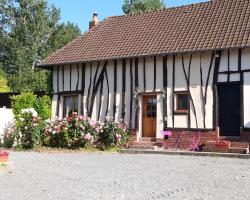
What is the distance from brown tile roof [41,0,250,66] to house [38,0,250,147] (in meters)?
0.05

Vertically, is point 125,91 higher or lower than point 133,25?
lower

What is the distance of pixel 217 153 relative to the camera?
17312 mm

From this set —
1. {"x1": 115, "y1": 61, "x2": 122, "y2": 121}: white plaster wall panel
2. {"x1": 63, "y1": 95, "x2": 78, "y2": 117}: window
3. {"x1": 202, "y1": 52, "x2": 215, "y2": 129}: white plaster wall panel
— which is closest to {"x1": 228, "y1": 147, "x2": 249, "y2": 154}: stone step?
{"x1": 202, "y1": 52, "x2": 215, "y2": 129}: white plaster wall panel

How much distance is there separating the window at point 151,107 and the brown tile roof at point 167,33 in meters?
2.07

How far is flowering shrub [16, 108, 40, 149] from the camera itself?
18.5m

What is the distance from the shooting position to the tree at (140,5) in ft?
166

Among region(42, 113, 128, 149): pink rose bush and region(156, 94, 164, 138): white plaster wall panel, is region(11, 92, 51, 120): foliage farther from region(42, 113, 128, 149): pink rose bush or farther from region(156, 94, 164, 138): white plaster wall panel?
region(156, 94, 164, 138): white plaster wall panel

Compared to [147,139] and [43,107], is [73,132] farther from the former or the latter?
[43,107]

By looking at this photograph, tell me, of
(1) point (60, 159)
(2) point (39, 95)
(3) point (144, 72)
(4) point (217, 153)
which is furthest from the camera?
(2) point (39, 95)

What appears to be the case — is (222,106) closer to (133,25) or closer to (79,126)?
(79,126)

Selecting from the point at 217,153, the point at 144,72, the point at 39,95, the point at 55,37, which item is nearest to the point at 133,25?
the point at 144,72

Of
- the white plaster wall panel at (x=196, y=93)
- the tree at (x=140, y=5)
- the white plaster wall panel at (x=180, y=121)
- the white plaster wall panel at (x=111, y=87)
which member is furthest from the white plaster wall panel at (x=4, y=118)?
the tree at (x=140, y=5)

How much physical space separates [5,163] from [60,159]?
3674 mm

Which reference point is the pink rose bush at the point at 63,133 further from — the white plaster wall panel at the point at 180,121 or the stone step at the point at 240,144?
the stone step at the point at 240,144
